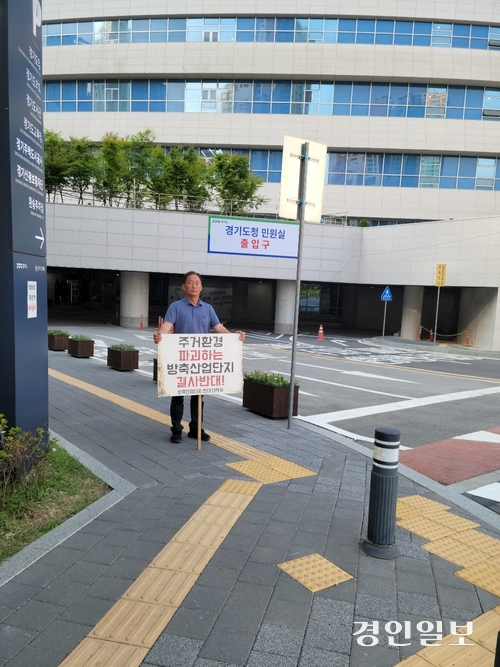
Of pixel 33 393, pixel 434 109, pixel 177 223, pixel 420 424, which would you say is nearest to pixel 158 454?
pixel 33 393

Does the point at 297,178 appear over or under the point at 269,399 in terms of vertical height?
over

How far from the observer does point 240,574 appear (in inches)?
136

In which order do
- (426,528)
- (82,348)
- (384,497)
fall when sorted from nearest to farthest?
(384,497)
(426,528)
(82,348)

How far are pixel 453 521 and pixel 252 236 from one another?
485 centimetres

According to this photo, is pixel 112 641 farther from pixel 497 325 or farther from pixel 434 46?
pixel 434 46

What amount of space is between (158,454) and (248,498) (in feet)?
5.44

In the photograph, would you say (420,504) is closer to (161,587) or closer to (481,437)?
(161,587)

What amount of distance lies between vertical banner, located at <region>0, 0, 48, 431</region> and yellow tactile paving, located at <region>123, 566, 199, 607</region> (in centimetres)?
223

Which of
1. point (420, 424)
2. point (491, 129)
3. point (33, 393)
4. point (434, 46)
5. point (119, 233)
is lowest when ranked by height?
point (420, 424)

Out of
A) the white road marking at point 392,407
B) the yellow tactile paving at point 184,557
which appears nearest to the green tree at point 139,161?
the white road marking at point 392,407

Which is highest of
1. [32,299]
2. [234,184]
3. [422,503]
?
[234,184]

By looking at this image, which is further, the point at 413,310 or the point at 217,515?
the point at 413,310

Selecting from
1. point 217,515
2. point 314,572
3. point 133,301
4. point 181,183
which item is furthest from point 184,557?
point 181,183

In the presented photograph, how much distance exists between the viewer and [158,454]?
602 centimetres
